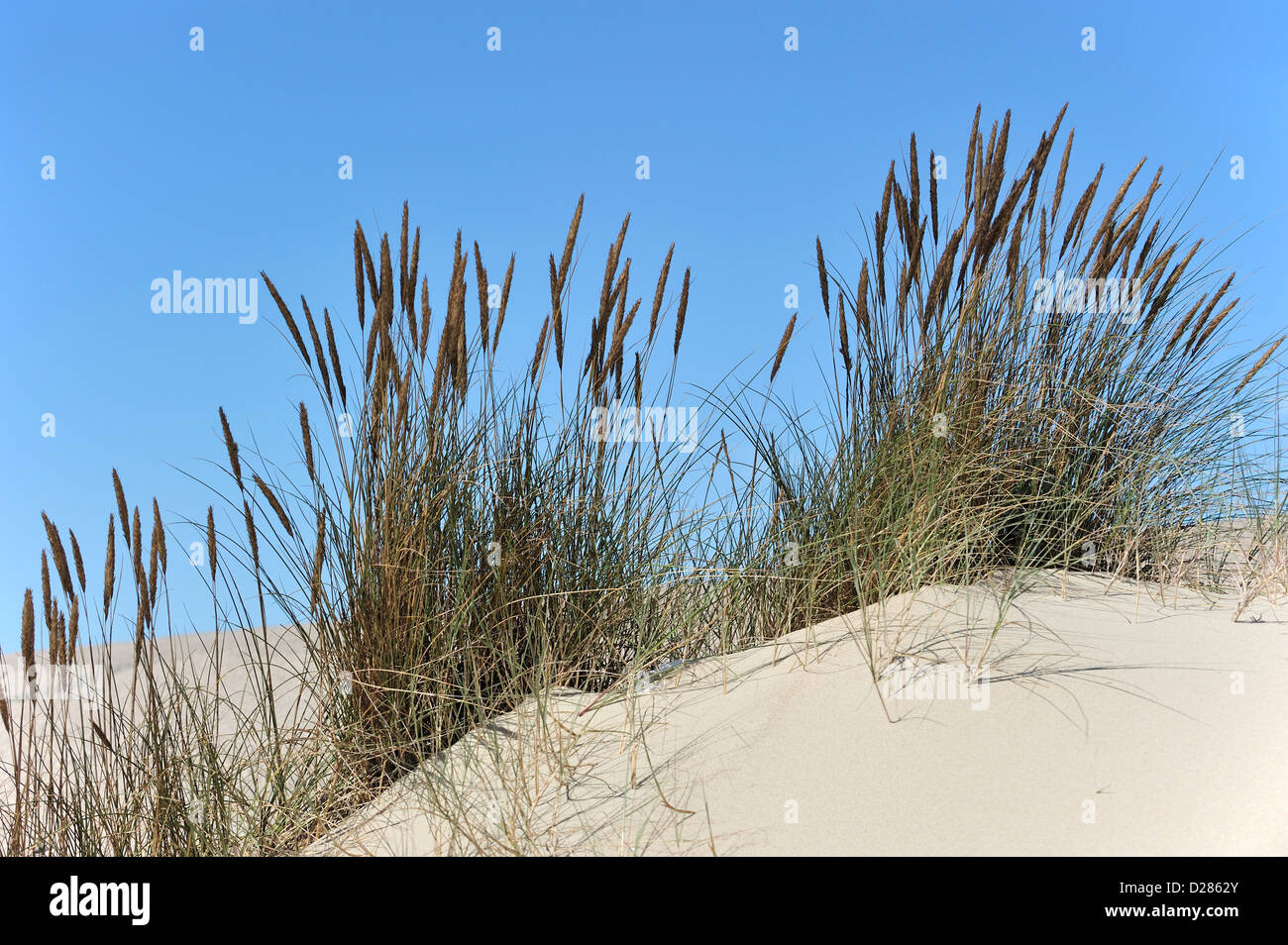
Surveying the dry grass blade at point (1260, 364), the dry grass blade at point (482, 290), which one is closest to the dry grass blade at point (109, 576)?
the dry grass blade at point (482, 290)

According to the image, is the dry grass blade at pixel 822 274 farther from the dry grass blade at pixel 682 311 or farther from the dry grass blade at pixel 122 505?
the dry grass blade at pixel 122 505

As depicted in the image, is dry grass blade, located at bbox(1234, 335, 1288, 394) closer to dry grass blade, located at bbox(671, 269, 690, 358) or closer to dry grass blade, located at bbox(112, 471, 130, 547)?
dry grass blade, located at bbox(671, 269, 690, 358)

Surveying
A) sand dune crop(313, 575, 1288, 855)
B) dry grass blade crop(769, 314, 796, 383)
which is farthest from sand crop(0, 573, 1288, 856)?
dry grass blade crop(769, 314, 796, 383)

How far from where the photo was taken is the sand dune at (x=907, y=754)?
64.1 inches

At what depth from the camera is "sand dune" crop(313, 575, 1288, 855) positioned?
1627mm

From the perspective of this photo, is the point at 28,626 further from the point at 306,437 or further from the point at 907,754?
→ the point at 907,754

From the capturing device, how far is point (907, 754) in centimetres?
183

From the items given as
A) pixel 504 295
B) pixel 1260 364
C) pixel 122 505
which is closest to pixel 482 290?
pixel 504 295

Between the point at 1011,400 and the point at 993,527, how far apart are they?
614mm

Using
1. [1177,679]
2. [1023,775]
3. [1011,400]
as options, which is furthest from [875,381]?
[1023,775]

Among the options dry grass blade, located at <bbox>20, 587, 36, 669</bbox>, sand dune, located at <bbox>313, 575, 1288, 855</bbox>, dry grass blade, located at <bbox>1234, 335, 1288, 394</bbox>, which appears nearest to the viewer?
sand dune, located at <bbox>313, 575, 1288, 855</bbox>

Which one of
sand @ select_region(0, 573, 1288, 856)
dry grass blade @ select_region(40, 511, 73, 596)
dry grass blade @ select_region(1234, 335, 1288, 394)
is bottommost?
sand @ select_region(0, 573, 1288, 856)
